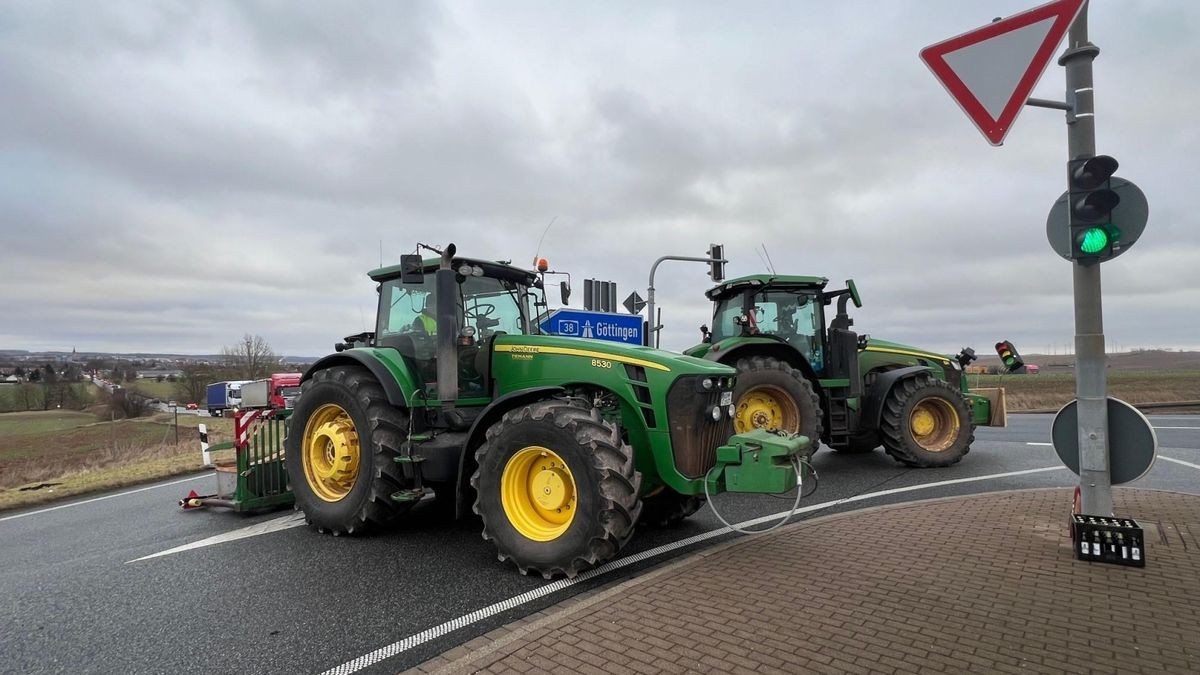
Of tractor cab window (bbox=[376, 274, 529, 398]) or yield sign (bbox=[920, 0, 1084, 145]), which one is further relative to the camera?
tractor cab window (bbox=[376, 274, 529, 398])

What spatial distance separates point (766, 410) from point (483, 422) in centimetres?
451

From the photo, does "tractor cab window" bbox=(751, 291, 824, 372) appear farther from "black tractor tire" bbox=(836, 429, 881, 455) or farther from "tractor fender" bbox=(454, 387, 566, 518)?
"tractor fender" bbox=(454, 387, 566, 518)

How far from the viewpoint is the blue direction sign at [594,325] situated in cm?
674

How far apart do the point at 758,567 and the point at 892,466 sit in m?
5.65

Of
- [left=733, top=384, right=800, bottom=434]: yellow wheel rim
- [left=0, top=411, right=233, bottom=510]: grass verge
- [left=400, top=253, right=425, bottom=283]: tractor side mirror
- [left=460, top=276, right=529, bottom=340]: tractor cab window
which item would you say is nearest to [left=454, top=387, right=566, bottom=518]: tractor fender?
[left=460, top=276, right=529, bottom=340]: tractor cab window

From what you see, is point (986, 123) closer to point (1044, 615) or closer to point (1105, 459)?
point (1105, 459)

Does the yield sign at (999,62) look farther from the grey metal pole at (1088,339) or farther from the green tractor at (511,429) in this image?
the green tractor at (511,429)

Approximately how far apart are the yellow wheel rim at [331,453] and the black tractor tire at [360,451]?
0.15 feet

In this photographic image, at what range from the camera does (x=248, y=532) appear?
589 cm

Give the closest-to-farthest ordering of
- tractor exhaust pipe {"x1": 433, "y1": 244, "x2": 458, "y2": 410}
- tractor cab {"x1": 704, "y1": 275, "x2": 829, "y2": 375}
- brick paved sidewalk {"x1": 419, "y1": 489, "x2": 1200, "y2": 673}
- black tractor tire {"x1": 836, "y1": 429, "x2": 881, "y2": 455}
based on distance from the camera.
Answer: brick paved sidewalk {"x1": 419, "y1": 489, "x2": 1200, "y2": 673} < tractor exhaust pipe {"x1": 433, "y1": 244, "x2": 458, "y2": 410} < tractor cab {"x1": 704, "y1": 275, "x2": 829, "y2": 375} < black tractor tire {"x1": 836, "y1": 429, "x2": 881, "y2": 455}

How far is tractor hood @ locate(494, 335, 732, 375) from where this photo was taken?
4.65m

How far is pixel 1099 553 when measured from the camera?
13.8 feet

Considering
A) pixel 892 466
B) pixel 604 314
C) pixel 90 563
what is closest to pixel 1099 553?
pixel 892 466

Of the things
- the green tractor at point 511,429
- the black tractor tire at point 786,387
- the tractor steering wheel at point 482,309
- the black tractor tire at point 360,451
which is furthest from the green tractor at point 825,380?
the black tractor tire at point 360,451
